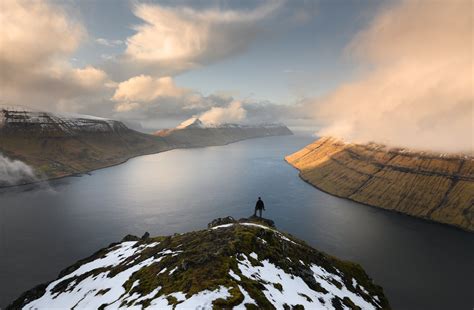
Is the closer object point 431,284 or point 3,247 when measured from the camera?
point 431,284

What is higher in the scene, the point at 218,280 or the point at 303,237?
the point at 218,280

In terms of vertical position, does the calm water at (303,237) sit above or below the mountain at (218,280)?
below

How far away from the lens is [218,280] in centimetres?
3856

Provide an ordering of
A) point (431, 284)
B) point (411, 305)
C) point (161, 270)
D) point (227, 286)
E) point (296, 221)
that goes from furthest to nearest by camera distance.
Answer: point (296, 221) → point (431, 284) → point (411, 305) → point (161, 270) → point (227, 286)

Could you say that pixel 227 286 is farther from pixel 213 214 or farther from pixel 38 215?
pixel 38 215

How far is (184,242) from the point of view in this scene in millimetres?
67625

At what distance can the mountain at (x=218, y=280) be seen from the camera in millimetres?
37281

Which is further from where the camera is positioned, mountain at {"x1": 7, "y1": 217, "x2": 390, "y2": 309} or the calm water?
the calm water

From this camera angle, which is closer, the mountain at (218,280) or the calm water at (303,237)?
the mountain at (218,280)

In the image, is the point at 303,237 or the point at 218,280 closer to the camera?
the point at 218,280

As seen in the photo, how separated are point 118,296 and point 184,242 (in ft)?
71.6

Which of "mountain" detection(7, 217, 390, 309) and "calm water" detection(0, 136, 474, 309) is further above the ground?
"mountain" detection(7, 217, 390, 309)

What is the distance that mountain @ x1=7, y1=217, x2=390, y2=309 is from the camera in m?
37.3

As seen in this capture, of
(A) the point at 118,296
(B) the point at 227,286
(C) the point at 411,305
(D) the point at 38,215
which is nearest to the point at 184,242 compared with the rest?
(A) the point at 118,296
